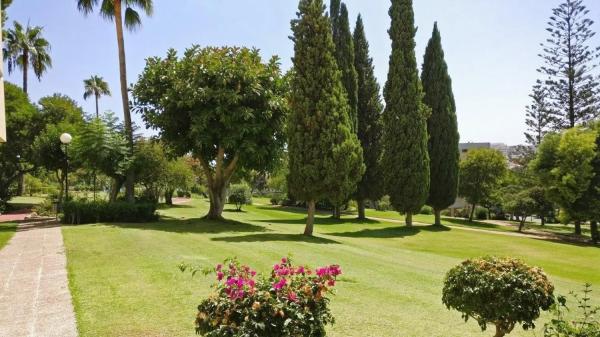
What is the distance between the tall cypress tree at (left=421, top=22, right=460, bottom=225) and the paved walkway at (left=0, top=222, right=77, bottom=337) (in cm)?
2442

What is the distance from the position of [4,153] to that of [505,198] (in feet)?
116

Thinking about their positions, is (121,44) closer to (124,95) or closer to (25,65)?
(124,95)

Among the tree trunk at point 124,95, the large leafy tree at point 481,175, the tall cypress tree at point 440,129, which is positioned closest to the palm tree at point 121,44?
the tree trunk at point 124,95

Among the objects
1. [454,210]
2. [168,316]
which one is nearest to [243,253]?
[168,316]

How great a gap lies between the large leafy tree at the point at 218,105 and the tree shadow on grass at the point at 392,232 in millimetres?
6056

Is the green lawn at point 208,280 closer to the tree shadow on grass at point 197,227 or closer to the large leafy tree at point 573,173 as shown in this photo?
the tree shadow on grass at point 197,227

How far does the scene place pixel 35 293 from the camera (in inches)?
276

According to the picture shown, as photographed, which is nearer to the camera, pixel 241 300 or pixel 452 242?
pixel 241 300

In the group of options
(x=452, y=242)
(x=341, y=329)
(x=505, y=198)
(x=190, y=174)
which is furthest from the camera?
(x=190, y=174)

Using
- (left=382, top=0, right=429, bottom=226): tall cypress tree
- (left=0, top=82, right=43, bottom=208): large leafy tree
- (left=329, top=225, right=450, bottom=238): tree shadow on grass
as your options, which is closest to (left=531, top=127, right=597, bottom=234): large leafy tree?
(left=329, top=225, right=450, bottom=238): tree shadow on grass

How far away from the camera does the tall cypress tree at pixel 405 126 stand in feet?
87.8

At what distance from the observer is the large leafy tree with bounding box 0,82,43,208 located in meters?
28.9

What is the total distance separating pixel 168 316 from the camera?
591 cm

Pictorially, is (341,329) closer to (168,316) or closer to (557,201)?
(168,316)
